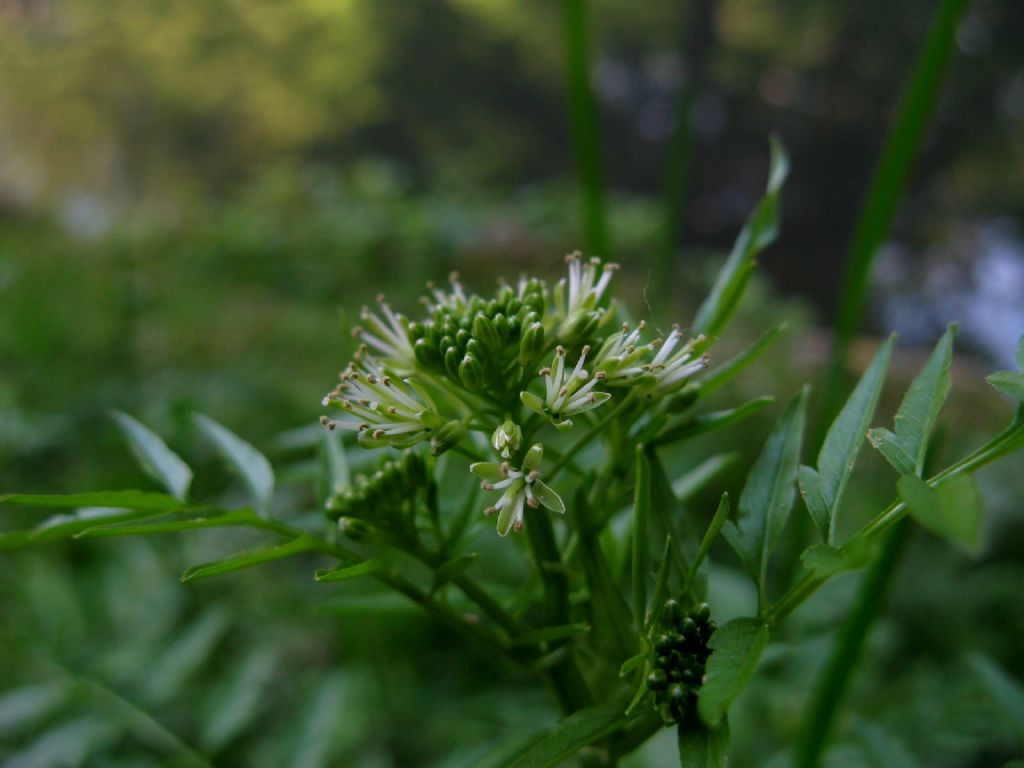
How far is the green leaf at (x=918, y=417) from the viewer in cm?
46

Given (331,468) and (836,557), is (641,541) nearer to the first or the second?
(836,557)

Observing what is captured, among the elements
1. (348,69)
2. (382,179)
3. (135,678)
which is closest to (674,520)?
(135,678)

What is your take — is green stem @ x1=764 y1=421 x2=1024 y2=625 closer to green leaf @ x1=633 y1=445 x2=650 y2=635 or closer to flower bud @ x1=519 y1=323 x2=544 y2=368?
green leaf @ x1=633 y1=445 x2=650 y2=635

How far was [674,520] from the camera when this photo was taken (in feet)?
1.74

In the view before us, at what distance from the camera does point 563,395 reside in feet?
1.80

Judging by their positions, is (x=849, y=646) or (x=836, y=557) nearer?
(x=836, y=557)

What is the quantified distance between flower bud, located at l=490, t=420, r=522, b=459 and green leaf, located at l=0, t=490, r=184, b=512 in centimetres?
22

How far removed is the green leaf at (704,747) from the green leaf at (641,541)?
0.07m

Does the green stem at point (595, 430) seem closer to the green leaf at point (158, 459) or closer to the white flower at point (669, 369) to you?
the white flower at point (669, 369)

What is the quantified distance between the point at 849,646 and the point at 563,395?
33 cm

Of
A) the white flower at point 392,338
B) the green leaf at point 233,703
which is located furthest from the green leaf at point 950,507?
the green leaf at point 233,703

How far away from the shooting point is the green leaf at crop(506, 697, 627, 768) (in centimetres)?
43

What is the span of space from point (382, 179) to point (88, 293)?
2.03 m

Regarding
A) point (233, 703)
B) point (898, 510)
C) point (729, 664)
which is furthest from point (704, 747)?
point (233, 703)
